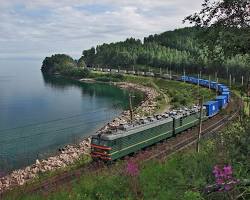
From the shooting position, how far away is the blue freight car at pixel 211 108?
52.7 meters

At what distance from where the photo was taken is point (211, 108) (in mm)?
54094

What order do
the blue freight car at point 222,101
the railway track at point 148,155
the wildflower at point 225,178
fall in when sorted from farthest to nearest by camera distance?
1. the blue freight car at point 222,101
2. the railway track at point 148,155
3. the wildflower at point 225,178

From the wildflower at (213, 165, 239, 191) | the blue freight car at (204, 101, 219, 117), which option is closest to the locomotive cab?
the wildflower at (213, 165, 239, 191)

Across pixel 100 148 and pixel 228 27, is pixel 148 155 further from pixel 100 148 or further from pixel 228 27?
pixel 228 27

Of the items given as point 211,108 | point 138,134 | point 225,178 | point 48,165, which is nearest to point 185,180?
point 225,178

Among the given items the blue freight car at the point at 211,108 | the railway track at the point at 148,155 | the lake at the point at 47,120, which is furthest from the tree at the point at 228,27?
the blue freight car at the point at 211,108

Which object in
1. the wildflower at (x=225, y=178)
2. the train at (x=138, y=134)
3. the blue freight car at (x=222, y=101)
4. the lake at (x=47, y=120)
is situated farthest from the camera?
the blue freight car at (x=222, y=101)

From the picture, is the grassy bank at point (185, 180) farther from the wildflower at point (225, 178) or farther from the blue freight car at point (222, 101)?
the blue freight car at point (222, 101)

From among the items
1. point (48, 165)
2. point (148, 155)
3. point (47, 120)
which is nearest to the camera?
point (148, 155)

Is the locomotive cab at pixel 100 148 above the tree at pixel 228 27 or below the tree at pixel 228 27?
below

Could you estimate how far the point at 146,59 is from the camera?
179250mm

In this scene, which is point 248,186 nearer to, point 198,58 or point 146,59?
point 198,58

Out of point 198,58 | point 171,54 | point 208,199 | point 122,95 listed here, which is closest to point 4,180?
point 198,58

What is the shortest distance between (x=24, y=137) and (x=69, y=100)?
4807 centimetres
